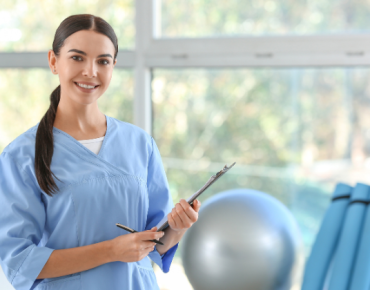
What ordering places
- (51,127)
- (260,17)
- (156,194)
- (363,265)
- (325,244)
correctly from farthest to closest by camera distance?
(260,17) → (325,244) → (363,265) → (156,194) → (51,127)

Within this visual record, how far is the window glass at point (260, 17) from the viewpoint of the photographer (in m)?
1.90

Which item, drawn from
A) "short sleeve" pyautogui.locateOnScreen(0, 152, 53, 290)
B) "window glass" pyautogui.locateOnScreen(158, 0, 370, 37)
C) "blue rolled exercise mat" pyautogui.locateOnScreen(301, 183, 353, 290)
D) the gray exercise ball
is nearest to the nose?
"short sleeve" pyautogui.locateOnScreen(0, 152, 53, 290)

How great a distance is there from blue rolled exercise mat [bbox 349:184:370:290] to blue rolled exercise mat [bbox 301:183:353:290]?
0.34 feet

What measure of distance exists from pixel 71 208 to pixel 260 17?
141cm

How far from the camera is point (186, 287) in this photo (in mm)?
2209

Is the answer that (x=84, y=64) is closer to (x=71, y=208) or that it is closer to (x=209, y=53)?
(x=71, y=208)

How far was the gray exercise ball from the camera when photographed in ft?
4.90

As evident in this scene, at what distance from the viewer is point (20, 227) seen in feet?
3.35

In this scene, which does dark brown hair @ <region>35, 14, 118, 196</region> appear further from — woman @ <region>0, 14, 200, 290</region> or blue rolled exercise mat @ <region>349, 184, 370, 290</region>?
blue rolled exercise mat @ <region>349, 184, 370, 290</region>

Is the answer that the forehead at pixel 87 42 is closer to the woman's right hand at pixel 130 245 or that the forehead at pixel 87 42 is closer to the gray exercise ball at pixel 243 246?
the woman's right hand at pixel 130 245

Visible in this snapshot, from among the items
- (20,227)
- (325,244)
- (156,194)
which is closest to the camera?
(20,227)

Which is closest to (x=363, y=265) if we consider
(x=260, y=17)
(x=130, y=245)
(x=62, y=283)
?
(x=130, y=245)

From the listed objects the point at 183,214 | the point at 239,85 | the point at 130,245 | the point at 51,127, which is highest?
the point at 239,85

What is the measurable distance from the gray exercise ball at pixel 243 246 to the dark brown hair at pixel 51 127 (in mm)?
701
